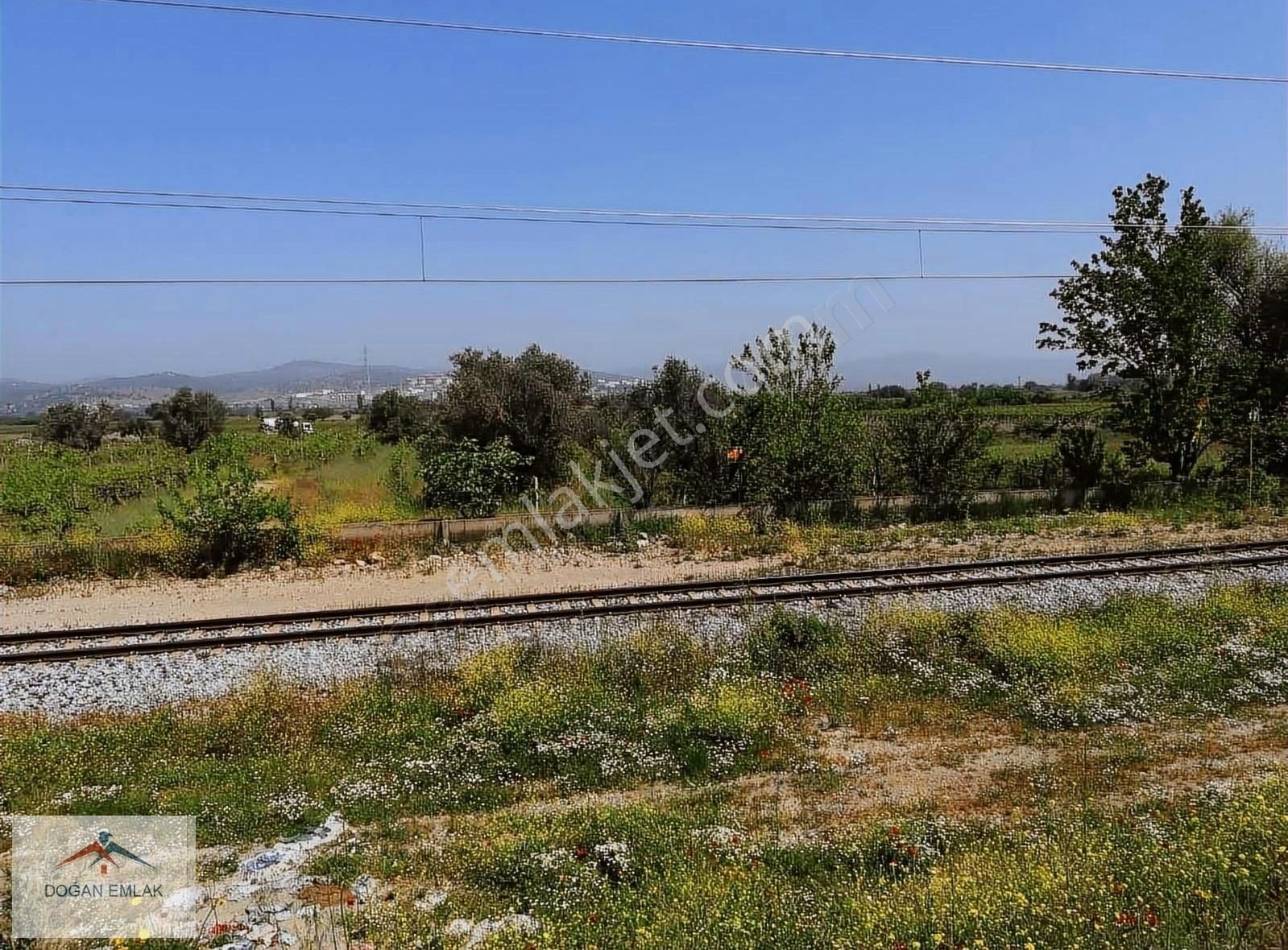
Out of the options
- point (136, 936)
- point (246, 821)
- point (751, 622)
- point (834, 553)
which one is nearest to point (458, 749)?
point (246, 821)

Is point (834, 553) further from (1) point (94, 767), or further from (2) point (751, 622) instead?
(1) point (94, 767)

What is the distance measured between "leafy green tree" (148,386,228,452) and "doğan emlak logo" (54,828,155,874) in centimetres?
3679

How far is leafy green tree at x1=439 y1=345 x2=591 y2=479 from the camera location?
21953 millimetres

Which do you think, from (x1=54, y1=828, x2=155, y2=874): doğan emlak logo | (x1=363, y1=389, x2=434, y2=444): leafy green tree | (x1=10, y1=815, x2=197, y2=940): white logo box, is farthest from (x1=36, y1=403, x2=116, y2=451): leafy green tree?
(x1=54, y1=828, x2=155, y2=874): doğan emlak logo

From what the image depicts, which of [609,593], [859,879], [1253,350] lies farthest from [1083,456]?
[859,879]

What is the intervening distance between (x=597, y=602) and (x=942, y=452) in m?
9.96

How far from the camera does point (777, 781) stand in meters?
7.64

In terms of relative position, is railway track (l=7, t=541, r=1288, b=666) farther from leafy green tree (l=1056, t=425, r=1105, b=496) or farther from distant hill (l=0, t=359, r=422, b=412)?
distant hill (l=0, t=359, r=422, b=412)

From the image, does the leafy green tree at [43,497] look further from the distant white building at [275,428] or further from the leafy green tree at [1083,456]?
the leafy green tree at [1083,456]

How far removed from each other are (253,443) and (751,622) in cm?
3060

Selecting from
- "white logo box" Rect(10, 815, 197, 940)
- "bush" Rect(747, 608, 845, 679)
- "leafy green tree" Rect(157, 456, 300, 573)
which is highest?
"leafy green tree" Rect(157, 456, 300, 573)

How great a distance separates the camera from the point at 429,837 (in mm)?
6727

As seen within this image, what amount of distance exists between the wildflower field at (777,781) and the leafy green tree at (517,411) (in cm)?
1192

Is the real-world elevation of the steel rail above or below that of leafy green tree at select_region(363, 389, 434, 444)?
below
